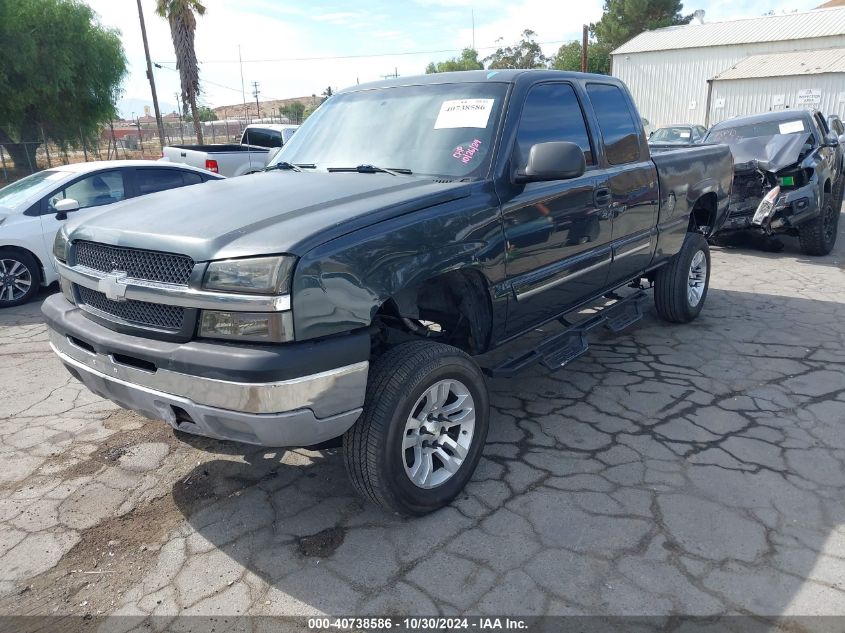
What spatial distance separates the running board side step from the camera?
3.70 meters

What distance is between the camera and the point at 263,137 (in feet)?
52.4

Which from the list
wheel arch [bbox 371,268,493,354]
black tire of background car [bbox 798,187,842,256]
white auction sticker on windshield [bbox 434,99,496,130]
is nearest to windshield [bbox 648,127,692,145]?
black tire of background car [bbox 798,187,842,256]

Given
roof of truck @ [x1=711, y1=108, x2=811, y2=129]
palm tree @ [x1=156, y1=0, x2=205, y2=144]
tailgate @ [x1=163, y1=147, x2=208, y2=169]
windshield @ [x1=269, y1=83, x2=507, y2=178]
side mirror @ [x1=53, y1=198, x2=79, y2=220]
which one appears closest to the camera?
windshield @ [x1=269, y1=83, x2=507, y2=178]

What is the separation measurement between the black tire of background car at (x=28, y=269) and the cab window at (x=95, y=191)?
2.13 feet

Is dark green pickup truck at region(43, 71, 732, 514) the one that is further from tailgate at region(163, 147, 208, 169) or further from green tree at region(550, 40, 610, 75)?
green tree at region(550, 40, 610, 75)

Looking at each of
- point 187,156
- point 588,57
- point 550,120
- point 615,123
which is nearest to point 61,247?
point 550,120

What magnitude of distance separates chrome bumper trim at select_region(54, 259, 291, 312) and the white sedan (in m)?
4.80

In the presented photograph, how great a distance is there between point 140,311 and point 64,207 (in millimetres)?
4985

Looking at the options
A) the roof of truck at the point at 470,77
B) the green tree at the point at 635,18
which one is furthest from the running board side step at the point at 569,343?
the green tree at the point at 635,18

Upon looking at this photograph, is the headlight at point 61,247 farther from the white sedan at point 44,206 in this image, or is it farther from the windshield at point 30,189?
the windshield at point 30,189

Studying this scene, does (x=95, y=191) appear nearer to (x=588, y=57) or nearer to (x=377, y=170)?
(x=377, y=170)

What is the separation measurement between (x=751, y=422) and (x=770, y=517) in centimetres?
109

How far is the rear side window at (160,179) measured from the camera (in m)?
7.93

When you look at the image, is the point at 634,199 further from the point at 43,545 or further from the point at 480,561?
the point at 43,545
